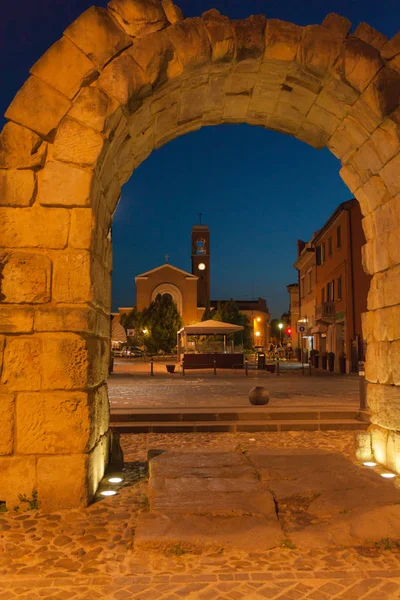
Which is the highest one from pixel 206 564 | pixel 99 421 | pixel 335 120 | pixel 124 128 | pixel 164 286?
pixel 164 286

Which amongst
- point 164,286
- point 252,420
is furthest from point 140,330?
point 252,420

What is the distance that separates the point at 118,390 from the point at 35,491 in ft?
40.0

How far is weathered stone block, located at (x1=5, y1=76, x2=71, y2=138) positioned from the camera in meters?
5.15

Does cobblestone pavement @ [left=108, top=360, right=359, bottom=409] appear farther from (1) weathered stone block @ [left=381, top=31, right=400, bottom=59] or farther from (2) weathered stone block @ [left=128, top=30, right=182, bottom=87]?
(2) weathered stone block @ [left=128, top=30, right=182, bottom=87]

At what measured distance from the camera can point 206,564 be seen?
3729 millimetres

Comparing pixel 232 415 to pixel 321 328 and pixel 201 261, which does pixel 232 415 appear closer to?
pixel 321 328

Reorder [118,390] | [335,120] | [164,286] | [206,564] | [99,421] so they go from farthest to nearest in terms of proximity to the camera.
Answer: [164,286] < [118,390] < [335,120] < [99,421] < [206,564]

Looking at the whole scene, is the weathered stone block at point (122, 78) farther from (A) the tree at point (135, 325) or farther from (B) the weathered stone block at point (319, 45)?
(A) the tree at point (135, 325)

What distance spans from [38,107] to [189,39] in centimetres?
176

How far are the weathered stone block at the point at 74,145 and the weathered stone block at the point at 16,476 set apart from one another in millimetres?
2963

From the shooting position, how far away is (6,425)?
16.1ft

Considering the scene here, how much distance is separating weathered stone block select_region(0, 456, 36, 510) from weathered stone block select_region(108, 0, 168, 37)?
4444mm

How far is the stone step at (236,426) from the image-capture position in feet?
32.6

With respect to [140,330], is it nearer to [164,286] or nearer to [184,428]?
[164,286]
